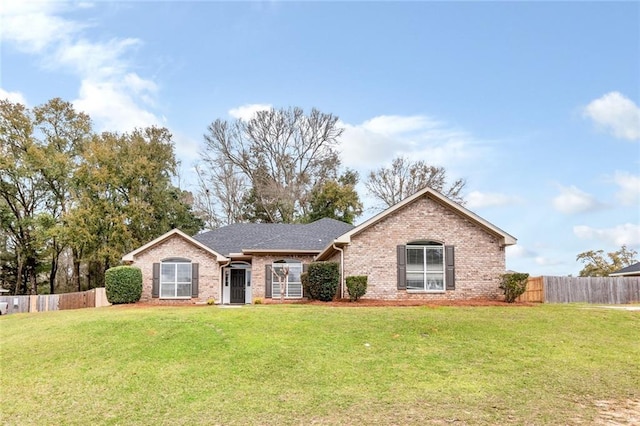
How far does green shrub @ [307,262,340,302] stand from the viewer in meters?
21.2

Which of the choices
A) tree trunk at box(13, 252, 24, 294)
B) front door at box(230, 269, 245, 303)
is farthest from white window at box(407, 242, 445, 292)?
tree trunk at box(13, 252, 24, 294)

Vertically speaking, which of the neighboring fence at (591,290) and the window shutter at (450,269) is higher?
the window shutter at (450,269)

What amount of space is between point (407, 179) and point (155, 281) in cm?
2609

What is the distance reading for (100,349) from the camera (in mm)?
14086

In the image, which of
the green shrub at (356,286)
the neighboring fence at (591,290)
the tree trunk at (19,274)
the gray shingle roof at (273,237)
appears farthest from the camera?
the tree trunk at (19,274)

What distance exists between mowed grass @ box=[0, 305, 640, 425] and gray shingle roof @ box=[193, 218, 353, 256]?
9625 mm

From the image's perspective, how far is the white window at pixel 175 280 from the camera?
2642cm

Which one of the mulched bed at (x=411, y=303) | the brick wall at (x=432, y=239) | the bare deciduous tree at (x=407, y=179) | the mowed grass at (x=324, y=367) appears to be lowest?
the mowed grass at (x=324, y=367)

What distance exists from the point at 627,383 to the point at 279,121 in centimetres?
3964

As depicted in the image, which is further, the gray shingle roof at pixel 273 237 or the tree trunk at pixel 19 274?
the tree trunk at pixel 19 274

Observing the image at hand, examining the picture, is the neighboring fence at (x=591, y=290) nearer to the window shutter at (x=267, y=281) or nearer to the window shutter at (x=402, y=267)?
the window shutter at (x=402, y=267)

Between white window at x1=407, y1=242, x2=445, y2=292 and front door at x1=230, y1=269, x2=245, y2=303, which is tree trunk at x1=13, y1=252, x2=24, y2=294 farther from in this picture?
white window at x1=407, y1=242, x2=445, y2=292

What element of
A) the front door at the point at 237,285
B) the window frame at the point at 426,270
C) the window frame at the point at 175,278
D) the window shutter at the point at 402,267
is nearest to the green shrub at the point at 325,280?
the window shutter at the point at 402,267

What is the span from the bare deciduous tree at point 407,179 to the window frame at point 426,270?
24.1 m
